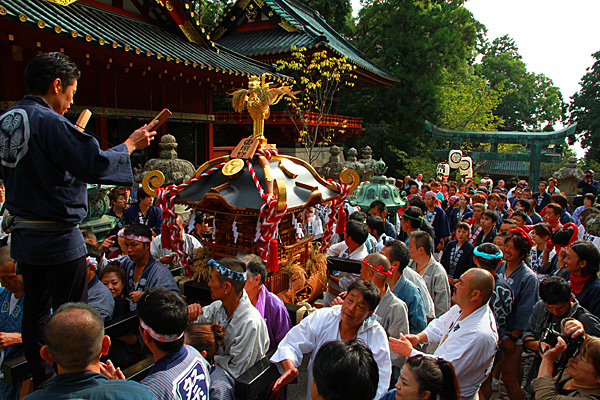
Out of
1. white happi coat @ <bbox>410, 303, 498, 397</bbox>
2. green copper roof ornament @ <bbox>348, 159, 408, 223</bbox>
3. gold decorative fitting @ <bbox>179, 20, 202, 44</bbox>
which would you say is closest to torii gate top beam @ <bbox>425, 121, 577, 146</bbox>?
green copper roof ornament @ <bbox>348, 159, 408, 223</bbox>

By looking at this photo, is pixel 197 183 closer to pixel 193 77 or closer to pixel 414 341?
pixel 414 341

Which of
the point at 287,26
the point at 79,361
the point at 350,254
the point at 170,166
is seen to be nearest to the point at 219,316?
the point at 79,361

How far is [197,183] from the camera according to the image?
3.73 metres

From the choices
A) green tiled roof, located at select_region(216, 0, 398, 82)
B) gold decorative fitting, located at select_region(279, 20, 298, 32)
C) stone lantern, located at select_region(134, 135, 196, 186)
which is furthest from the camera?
gold decorative fitting, located at select_region(279, 20, 298, 32)

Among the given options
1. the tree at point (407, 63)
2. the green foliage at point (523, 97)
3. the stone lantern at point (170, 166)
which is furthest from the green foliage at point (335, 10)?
the stone lantern at point (170, 166)

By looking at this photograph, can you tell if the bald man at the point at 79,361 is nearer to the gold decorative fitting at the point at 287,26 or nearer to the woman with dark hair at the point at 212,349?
the woman with dark hair at the point at 212,349

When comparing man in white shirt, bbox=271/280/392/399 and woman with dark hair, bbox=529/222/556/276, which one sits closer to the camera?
man in white shirt, bbox=271/280/392/399

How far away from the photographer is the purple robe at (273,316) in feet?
9.62

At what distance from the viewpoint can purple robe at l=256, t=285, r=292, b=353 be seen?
293cm

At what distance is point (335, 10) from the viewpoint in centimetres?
2664

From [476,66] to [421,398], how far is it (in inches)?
1418

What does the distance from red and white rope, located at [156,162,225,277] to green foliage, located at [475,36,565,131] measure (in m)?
34.2

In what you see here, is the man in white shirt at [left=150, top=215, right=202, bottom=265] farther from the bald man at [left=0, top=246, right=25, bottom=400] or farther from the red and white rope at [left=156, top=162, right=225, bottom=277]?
the bald man at [left=0, top=246, right=25, bottom=400]

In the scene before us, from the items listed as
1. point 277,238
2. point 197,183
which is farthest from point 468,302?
point 197,183
